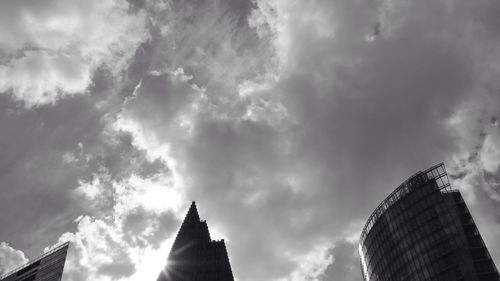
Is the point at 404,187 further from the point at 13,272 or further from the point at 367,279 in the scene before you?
the point at 13,272

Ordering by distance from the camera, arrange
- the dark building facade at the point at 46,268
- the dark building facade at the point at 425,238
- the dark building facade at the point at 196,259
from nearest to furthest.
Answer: the dark building facade at the point at 425,238 → the dark building facade at the point at 196,259 → the dark building facade at the point at 46,268

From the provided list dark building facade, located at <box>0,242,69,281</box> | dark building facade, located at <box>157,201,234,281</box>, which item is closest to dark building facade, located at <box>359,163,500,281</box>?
dark building facade, located at <box>157,201,234,281</box>

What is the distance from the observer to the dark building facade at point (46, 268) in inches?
6565

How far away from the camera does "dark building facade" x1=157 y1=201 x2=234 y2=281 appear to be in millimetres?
145750

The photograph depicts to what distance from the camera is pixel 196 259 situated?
6019 inches

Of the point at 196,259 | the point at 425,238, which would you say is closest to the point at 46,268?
the point at 196,259

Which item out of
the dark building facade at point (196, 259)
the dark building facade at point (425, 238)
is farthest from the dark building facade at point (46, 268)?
the dark building facade at point (425, 238)

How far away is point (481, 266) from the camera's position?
4914 inches

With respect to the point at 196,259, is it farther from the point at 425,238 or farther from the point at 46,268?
the point at 425,238

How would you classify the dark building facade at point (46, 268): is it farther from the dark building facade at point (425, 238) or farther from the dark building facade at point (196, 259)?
the dark building facade at point (425, 238)

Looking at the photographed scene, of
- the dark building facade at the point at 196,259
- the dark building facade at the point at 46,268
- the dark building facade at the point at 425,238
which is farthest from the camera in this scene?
the dark building facade at the point at 46,268

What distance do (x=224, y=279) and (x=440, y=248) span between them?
6404 cm

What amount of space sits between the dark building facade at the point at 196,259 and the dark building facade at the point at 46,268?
128 feet

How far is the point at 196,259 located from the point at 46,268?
60.5 m
